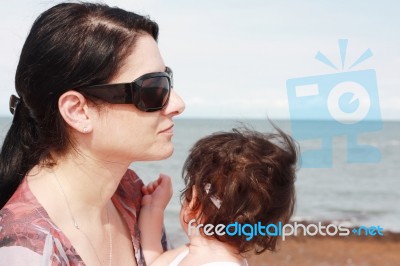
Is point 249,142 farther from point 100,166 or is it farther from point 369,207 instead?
point 369,207

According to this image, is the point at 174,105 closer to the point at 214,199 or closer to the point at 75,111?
the point at 75,111

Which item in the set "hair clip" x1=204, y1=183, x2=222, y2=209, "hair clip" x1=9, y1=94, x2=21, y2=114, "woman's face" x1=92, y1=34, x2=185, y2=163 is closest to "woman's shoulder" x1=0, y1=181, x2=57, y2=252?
"woman's face" x1=92, y1=34, x2=185, y2=163

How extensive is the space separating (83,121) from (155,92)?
313mm

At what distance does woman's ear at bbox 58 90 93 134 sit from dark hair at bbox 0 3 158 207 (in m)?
0.03

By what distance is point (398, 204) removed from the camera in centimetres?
1723

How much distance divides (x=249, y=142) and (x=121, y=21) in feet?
3.26

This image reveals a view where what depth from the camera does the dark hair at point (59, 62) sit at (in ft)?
6.87

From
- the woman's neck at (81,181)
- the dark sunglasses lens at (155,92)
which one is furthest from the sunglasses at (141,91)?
the woman's neck at (81,181)

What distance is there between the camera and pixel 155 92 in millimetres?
2270

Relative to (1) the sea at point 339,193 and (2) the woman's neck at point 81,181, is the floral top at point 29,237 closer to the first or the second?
(2) the woman's neck at point 81,181

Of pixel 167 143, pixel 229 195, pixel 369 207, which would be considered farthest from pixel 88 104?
pixel 369 207

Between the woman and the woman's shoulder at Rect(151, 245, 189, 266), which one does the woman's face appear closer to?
the woman

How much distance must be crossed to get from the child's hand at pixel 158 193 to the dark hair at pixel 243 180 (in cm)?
15

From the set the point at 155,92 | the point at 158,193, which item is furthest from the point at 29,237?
the point at 158,193
